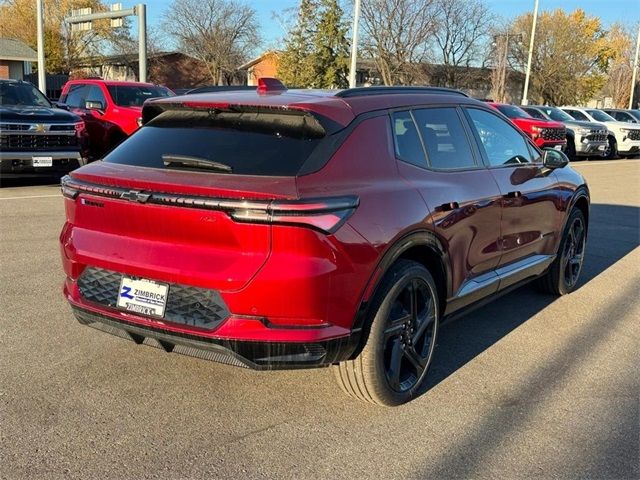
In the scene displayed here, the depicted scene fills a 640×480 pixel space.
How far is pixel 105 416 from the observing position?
11.0 ft

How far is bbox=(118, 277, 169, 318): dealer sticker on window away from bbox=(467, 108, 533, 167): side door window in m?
2.60

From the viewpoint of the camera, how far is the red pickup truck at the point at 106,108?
13.4m

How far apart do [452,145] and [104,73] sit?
210 ft

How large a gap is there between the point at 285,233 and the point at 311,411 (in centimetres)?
114

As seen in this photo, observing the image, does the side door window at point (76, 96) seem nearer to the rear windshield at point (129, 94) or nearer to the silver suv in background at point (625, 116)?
the rear windshield at point (129, 94)

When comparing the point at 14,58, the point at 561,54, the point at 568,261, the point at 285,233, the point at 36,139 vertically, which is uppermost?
the point at 561,54

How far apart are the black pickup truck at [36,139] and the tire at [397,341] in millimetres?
8875

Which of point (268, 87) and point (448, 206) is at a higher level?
point (268, 87)

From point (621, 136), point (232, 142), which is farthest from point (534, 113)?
point (232, 142)

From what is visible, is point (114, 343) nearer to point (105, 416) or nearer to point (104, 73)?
point (105, 416)

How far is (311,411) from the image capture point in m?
3.50

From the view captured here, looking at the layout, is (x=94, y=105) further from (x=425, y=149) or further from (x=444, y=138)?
(x=425, y=149)

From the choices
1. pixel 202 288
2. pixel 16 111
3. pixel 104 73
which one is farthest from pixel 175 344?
pixel 104 73

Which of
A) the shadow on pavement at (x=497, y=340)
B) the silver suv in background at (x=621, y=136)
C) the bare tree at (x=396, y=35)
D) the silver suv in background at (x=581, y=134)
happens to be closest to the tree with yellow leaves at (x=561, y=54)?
the bare tree at (x=396, y=35)
